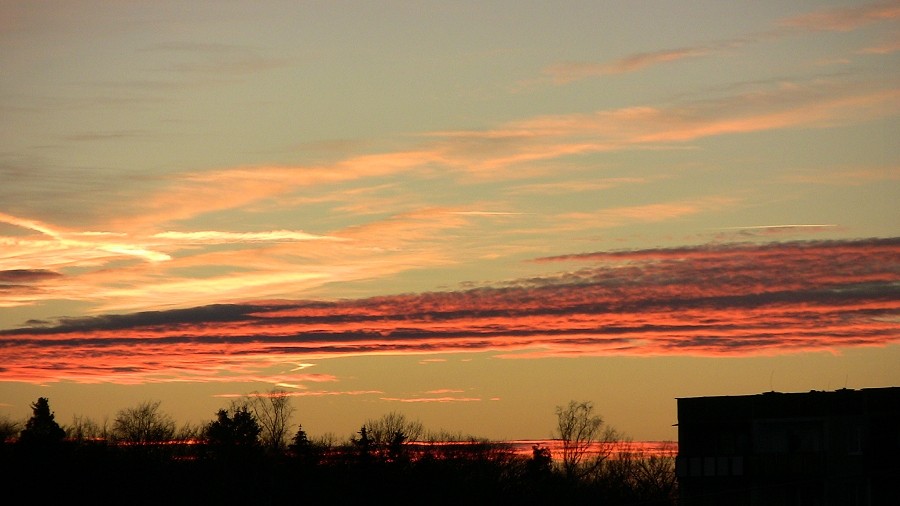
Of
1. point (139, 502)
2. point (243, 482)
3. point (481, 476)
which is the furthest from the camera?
point (481, 476)

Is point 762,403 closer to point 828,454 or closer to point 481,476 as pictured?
point 828,454

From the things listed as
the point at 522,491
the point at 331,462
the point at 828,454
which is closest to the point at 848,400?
the point at 828,454

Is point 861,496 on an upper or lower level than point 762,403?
lower

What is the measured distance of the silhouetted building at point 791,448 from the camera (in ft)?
236

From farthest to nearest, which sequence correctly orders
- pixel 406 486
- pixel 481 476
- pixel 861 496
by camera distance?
pixel 481 476
pixel 406 486
pixel 861 496

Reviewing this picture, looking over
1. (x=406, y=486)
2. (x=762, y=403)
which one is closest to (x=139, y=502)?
(x=406, y=486)

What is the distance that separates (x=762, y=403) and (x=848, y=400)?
5593 millimetres

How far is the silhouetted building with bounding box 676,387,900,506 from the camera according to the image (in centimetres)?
7206

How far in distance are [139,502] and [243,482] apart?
43.7 ft

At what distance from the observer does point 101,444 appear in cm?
11806

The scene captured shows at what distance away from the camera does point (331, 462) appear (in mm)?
140875

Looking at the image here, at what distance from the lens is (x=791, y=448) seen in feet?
255

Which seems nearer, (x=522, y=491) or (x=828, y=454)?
(x=828, y=454)

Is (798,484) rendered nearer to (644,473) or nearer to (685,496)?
(685,496)
